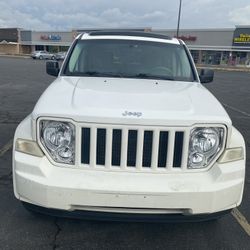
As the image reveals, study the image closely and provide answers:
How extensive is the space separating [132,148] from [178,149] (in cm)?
38

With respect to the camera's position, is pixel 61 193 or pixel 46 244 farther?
pixel 46 244

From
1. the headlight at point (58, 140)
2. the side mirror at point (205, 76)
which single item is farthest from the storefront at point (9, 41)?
the headlight at point (58, 140)

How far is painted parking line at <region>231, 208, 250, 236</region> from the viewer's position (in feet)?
11.1

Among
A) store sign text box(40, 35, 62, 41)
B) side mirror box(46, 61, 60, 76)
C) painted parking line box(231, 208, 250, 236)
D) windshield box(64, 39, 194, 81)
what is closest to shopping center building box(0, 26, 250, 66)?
store sign text box(40, 35, 62, 41)

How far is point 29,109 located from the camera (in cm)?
907

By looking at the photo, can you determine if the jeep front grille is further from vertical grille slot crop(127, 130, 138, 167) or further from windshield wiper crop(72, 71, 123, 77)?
windshield wiper crop(72, 71, 123, 77)

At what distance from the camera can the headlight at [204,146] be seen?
110 inches

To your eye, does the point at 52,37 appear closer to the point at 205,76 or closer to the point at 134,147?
the point at 205,76

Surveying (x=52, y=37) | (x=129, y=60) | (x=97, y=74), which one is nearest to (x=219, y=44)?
(x=52, y=37)

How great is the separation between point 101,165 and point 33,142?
60cm

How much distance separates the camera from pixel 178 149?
2760mm

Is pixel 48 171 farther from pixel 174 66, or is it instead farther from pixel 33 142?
pixel 174 66

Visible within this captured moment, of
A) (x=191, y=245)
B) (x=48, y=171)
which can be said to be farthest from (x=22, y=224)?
(x=191, y=245)

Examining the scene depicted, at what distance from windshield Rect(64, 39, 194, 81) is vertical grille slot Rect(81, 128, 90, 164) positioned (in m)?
1.53
